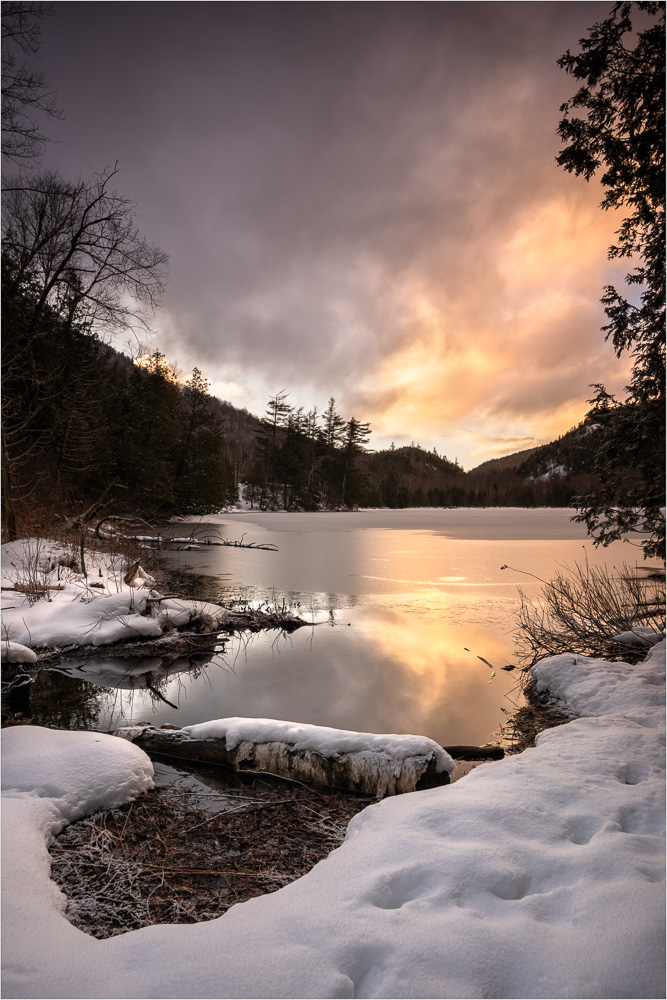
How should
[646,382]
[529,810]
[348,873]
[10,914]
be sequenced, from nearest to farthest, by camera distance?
[10,914]
[348,873]
[529,810]
[646,382]

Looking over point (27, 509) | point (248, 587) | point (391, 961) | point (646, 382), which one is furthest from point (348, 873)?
point (27, 509)

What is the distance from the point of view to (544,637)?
279 inches

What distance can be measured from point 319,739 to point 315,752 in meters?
0.11

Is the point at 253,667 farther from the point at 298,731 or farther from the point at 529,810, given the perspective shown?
the point at 529,810

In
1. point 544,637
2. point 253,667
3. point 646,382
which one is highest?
point 646,382

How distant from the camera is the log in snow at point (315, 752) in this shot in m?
3.74

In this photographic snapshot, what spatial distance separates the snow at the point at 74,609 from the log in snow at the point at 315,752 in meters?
3.55

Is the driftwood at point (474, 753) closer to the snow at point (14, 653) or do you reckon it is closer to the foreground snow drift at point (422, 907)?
the foreground snow drift at point (422, 907)

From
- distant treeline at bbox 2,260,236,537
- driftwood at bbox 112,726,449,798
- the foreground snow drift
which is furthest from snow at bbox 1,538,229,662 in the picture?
the foreground snow drift

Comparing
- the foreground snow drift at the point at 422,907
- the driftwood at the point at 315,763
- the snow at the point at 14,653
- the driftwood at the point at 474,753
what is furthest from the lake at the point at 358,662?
the foreground snow drift at the point at 422,907

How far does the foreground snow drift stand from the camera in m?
1.67

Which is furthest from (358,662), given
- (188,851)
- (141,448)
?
(141,448)

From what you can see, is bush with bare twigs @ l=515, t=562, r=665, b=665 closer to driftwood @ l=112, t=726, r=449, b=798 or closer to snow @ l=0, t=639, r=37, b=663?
driftwood @ l=112, t=726, r=449, b=798

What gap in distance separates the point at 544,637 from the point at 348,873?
5712 mm
